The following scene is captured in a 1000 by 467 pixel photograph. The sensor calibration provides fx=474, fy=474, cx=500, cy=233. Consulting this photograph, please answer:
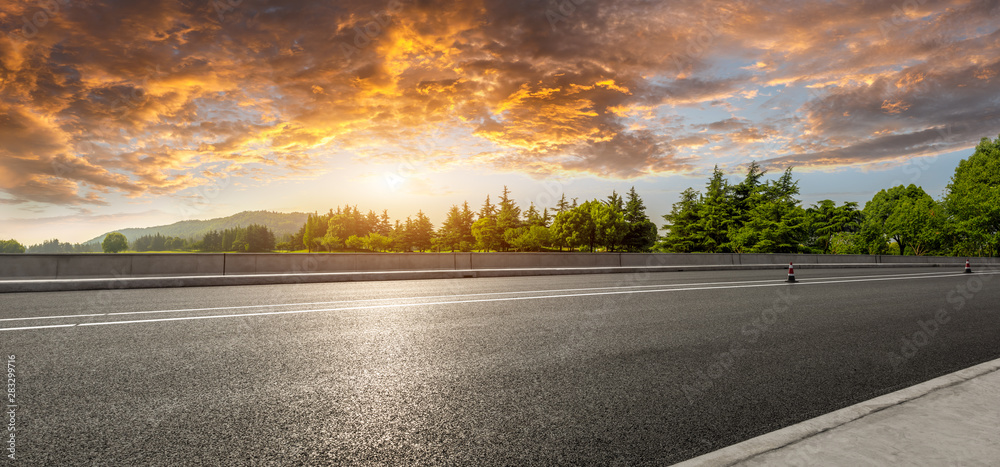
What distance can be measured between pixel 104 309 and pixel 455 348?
7062mm

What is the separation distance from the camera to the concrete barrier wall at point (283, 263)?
1470cm

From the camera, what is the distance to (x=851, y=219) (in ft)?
250

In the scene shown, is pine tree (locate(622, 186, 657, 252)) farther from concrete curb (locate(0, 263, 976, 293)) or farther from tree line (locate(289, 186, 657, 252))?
concrete curb (locate(0, 263, 976, 293))

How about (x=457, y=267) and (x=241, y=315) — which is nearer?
(x=241, y=315)

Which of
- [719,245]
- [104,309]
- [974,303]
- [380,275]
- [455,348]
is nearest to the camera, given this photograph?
[455,348]

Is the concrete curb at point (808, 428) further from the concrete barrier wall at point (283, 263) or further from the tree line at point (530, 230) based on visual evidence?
the tree line at point (530, 230)

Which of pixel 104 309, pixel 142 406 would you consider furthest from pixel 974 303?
pixel 104 309

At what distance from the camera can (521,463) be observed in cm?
270

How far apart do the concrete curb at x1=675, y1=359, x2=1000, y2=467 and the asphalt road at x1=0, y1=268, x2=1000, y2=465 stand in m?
0.24

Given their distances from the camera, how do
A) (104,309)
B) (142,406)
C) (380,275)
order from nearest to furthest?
(142,406)
(104,309)
(380,275)

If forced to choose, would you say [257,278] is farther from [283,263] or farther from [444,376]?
[444,376]

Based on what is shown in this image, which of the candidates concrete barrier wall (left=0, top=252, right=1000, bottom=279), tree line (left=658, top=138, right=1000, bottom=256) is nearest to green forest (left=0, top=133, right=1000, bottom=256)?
tree line (left=658, top=138, right=1000, bottom=256)

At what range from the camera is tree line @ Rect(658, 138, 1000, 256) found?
5875 centimetres

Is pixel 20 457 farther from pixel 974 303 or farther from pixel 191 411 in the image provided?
pixel 974 303
